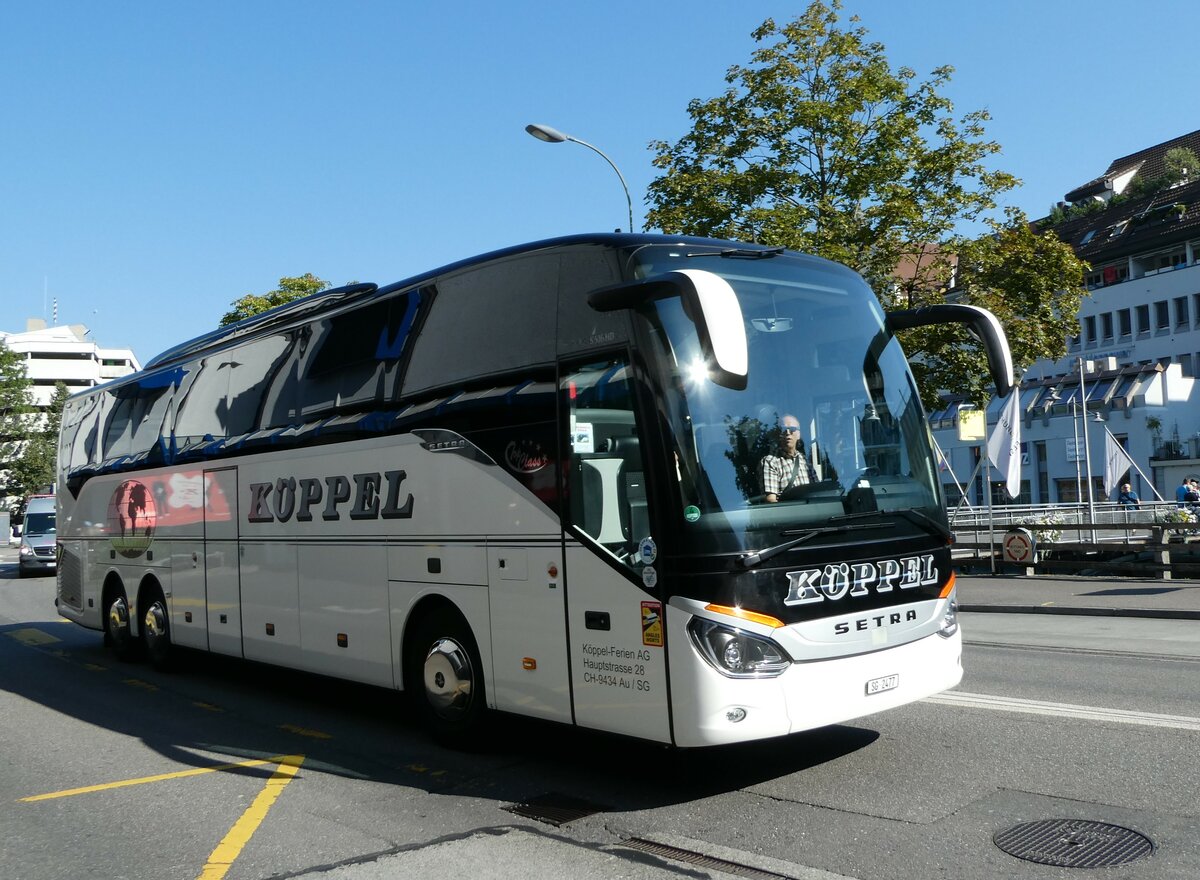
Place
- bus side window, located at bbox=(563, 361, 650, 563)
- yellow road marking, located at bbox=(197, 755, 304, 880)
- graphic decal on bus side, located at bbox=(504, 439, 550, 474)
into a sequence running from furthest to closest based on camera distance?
graphic decal on bus side, located at bbox=(504, 439, 550, 474)
bus side window, located at bbox=(563, 361, 650, 563)
yellow road marking, located at bbox=(197, 755, 304, 880)

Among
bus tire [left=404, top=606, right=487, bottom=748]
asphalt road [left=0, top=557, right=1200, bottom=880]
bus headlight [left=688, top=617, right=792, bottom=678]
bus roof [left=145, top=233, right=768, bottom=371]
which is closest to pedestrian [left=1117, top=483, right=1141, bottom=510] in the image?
asphalt road [left=0, top=557, right=1200, bottom=880]

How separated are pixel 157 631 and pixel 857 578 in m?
9.46

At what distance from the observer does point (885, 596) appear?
710 cm

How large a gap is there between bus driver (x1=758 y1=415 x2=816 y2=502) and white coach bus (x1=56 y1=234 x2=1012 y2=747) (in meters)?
0.02

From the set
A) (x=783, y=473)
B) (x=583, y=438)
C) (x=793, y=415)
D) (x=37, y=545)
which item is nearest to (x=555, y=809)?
(x=583, y=438)

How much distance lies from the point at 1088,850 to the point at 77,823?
542cm

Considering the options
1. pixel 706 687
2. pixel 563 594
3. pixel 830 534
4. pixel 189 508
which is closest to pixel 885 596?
pixel 830 534

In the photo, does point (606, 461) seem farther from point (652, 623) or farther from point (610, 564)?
point (652, 623)

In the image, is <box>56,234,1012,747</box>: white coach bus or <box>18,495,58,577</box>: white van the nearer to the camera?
<box>56,234,1012,747</box>: white coach bus

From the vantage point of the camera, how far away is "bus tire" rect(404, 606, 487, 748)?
26.9 ft

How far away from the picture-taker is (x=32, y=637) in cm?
1848

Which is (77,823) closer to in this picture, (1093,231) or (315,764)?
(315,764)

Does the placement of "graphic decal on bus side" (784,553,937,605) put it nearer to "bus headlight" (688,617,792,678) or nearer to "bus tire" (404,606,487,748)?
"bus headlight" (688,617,792,678)

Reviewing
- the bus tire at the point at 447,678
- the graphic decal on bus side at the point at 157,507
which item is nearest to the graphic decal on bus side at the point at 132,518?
the graphic decal on bus side at the point at 157,507
